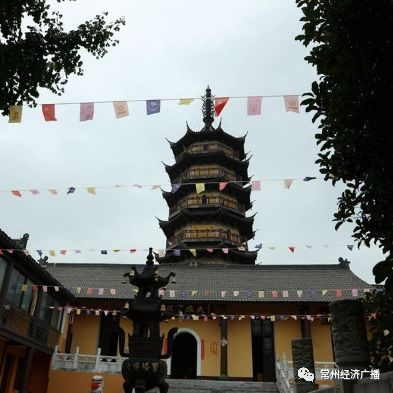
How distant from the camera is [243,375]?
57.6 ft

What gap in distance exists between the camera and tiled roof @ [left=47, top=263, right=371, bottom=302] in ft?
61.4

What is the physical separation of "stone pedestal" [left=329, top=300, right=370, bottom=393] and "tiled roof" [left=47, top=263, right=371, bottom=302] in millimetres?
13506

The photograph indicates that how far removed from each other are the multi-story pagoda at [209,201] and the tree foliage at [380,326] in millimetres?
21058

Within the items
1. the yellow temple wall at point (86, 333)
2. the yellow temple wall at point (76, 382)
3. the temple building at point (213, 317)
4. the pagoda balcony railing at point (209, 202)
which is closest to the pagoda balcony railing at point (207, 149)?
the pagoda balcony railing at point (209, 202)

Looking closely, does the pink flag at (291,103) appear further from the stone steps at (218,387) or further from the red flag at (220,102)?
the stone steps at (218,387)

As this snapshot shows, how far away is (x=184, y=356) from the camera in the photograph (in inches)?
803

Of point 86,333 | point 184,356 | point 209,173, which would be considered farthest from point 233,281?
point 209,173

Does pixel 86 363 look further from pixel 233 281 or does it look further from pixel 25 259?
pixel 233 281

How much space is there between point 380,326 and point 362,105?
171cm

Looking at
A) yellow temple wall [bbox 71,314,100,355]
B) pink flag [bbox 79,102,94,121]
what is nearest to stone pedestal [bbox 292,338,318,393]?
pink flag [bbox 79,102,94,121]

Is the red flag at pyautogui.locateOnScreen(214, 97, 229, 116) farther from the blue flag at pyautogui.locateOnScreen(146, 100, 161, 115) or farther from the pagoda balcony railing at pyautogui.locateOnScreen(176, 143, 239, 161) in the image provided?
the pagoda balcony railing at pyautogui.locateOnScreen(176, 143, 239, 161)

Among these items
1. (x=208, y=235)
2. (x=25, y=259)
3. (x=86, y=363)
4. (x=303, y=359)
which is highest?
(x=208, y=235)

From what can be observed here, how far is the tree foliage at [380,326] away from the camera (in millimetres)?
3055

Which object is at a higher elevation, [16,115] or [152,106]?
[152,106]
